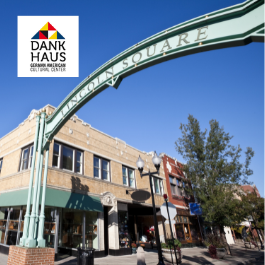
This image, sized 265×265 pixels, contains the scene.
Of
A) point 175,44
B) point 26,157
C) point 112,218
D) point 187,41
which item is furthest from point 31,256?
point 112,218

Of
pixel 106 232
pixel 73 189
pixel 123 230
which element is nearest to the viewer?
pixel 73 189

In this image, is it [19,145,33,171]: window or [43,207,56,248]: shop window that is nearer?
[43,207,56,248]: shop window

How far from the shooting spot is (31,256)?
6.00m

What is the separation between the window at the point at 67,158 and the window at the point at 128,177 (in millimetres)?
4609

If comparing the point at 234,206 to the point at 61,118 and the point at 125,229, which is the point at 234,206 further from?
the point at 61,118

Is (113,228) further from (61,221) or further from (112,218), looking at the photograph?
(61,221)

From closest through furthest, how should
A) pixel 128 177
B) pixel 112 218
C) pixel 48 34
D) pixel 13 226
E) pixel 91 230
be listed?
pixel 48 34, pixel 13 226, pixel 91 230, pixel 112 218, pixel 128 177

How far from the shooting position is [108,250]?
541 inches

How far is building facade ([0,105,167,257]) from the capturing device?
11312 mm

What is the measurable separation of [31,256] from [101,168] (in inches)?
365

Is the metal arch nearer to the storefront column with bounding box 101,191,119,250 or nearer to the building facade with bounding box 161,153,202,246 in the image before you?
the storefront column with bounding box 101,191,119,250

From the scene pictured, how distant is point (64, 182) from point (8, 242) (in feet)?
13.9

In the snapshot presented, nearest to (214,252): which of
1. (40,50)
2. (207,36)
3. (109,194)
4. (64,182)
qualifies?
(109,194)

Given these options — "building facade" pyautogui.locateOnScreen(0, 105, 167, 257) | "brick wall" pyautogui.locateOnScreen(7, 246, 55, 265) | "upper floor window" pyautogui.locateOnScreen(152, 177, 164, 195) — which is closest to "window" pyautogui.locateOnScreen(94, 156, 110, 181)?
"building facade" pyautogui.locateOnScreen(0, 105, 167, 257)
